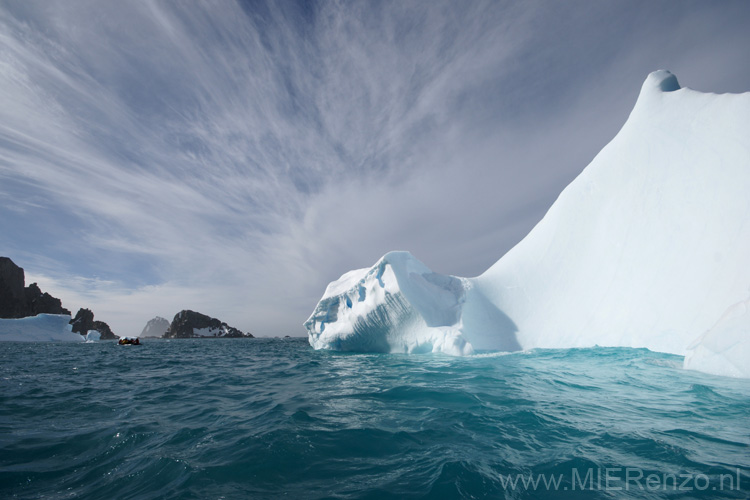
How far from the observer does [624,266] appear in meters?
9.84

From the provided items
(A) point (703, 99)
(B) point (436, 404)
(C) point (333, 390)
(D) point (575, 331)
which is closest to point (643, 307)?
(D) point (575, 331)

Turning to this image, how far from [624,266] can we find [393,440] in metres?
10.5

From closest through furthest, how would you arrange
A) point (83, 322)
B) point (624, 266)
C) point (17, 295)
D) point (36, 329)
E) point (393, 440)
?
point (393, 440)
point (624, 266)
point (36, 329)
point (17, 295)
point (83, 322)

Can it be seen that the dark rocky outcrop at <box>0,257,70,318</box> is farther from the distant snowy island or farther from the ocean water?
the ocean water

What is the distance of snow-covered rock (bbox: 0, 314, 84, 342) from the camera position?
147ft

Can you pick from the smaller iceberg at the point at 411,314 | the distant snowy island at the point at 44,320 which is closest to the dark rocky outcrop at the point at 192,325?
the distant snowy island at the point at 44,320

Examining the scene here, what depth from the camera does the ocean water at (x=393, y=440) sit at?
95.7 inches

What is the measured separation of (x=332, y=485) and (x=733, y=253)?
35.2 ft

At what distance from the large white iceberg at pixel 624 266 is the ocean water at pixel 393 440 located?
312 cm

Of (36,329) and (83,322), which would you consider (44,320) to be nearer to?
(36,329)

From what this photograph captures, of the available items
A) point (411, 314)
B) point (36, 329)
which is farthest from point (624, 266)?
point (36, 329)

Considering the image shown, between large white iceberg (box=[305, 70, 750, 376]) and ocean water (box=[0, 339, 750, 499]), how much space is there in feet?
10.2

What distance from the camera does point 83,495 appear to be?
239 cm

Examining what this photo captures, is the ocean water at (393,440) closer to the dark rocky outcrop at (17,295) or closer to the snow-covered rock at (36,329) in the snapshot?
the snow-covered rock at (36,329)
